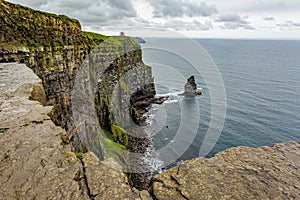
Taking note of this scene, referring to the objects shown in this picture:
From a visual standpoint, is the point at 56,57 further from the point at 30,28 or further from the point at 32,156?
the point at 32,156

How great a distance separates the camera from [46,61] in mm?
16641

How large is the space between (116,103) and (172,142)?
16.4 metres

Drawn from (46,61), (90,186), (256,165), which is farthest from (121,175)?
(46,61)

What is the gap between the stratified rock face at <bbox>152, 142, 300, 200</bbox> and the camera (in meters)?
3.64

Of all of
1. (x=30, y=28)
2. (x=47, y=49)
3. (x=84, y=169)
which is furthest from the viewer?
(x=47, y=49)

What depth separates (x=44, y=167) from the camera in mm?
4168

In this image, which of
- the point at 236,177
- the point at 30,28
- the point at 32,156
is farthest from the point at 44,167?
the point at 30,28

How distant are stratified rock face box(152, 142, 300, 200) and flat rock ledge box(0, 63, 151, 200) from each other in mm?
682

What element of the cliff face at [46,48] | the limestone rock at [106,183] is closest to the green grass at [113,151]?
the cliff face at [46,48]

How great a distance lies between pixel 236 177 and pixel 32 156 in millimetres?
4603

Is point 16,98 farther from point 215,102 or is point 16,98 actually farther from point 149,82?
point 149,82

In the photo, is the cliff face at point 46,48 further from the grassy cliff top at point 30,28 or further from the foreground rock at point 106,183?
the foreground rock at point 106,183

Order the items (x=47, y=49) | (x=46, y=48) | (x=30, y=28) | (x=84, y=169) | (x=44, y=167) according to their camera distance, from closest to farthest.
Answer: (x=44, y=167)
(x=84, y=169)
(x=30, y=28)
(x=46, y=48)
(x=47, y=49)

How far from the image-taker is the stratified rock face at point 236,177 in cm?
364
